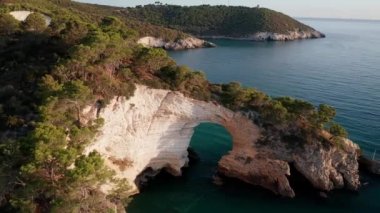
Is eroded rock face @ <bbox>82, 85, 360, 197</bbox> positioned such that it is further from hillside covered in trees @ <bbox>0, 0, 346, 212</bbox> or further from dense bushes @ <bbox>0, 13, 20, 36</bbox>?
dense bushes @ <bbox>0, 13, 20, 36</bbox>

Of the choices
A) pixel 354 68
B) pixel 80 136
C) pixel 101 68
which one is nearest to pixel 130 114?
pixel 101 68

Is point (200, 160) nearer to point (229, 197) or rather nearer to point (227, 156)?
point (227, 156)

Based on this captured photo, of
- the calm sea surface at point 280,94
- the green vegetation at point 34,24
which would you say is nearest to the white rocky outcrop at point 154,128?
the calm sea surface at point 280,94

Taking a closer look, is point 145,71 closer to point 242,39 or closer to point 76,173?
point 76,173

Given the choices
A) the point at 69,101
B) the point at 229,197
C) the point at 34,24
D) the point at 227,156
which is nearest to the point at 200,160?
the point at 227,156

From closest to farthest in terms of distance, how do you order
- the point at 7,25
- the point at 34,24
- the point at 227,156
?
the point at 227,156
the point at 7,25
the point at 34,24

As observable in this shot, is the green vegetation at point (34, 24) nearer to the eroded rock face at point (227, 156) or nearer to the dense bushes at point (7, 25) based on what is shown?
the dense bushes at point (7, 25)
